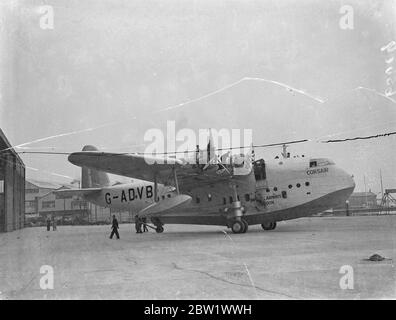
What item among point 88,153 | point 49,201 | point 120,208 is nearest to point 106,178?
point 120,208

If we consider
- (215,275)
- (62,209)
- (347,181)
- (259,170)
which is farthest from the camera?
(62,209)

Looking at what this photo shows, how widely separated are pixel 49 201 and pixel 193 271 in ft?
221

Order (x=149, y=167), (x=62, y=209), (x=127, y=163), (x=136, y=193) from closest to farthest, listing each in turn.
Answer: (x=127, y=163) → (x=149, y=167) → (x=136, y=193) → (x=62, y=209)

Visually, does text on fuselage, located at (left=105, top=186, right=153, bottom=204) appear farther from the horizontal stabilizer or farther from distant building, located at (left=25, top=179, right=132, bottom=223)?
distant building, located at (left=25, top=179, right=132, bottom=223)

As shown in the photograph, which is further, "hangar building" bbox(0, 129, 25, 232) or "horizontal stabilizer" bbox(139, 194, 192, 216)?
"hangar building" bbox(0, 129, 25, 232)

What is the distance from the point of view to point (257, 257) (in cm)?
1095

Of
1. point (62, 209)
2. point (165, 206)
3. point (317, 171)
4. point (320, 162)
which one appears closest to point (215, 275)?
point (165, 206)

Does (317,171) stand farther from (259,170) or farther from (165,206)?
(165,206)

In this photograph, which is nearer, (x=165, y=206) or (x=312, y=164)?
(x=165, y=206)

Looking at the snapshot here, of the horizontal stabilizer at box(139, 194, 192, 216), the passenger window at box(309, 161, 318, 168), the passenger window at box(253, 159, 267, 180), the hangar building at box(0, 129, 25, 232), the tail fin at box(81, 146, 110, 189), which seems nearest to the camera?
the horizontal stabilizer at box(139, 194, 192, 216)

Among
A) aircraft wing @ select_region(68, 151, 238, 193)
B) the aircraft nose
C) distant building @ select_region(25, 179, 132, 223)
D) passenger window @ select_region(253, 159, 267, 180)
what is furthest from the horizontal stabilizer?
distant building @ select_region(25, 179, 132, 223)

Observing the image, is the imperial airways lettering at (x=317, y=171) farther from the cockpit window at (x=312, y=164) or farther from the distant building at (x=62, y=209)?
the distant building at (x=62, y=209)

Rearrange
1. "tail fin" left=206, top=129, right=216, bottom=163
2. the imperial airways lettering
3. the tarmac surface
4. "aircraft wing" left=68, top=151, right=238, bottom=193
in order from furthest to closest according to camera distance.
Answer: the imperial airways lettering, "tail fin" left=206, top=129, right=216, bottom=163, "aircraft wing" left=68, top=151, right=238, bottom=193, the tarmac surface
